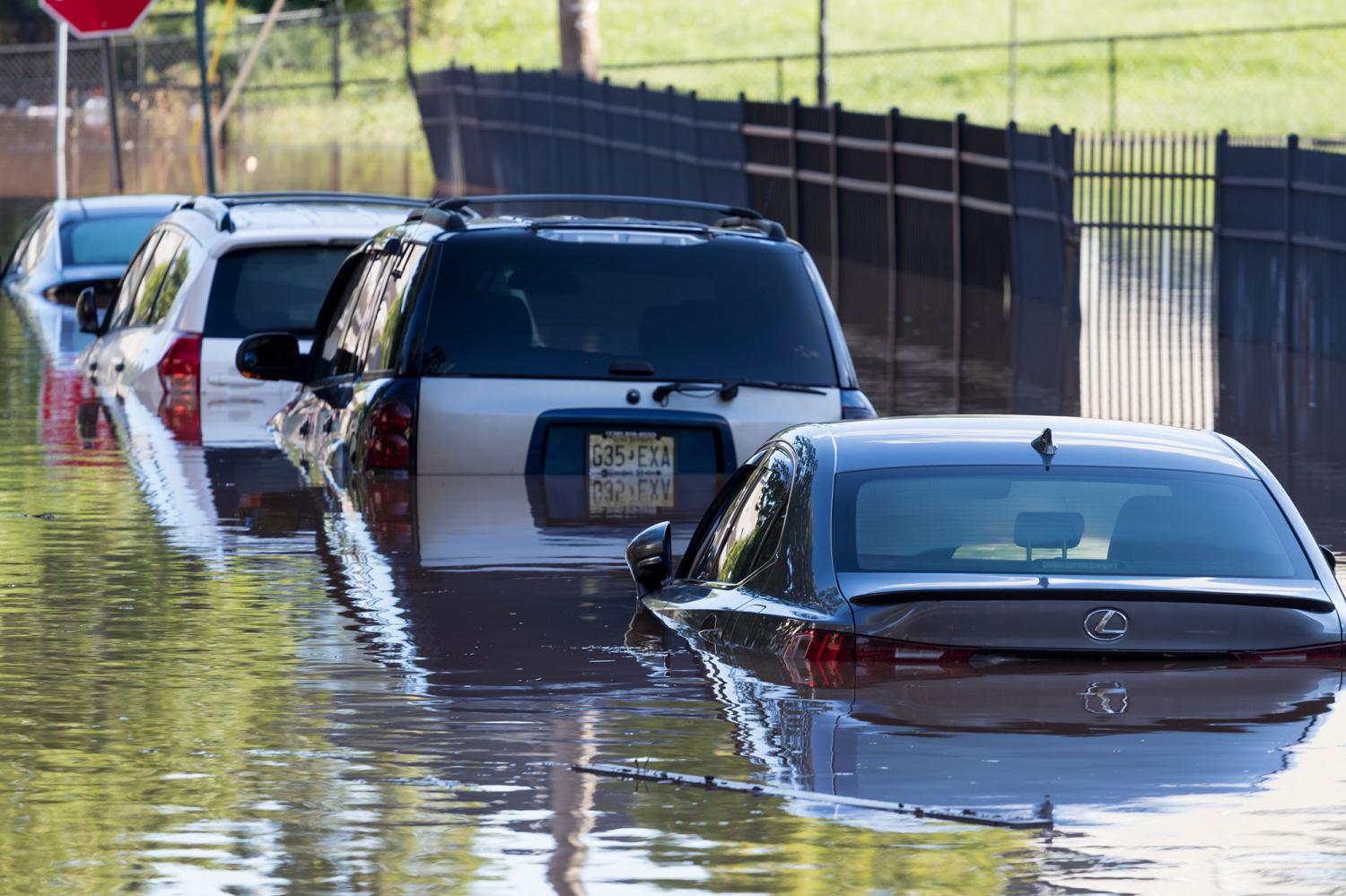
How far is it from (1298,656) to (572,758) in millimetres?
1821

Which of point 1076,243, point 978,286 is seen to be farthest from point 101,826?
point 978,286

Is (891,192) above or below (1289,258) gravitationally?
above

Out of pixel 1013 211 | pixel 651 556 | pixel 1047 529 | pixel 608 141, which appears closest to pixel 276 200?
pixel 651 556

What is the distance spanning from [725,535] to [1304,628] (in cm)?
193

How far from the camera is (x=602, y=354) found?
11273mm

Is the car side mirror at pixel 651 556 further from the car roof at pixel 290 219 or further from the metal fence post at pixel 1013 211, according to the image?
the metal fence post at pixel 1013 211

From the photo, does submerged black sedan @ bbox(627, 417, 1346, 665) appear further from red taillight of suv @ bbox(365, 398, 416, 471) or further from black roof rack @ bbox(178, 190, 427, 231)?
black roof rack @ bbox(178, 190, 427, 231)

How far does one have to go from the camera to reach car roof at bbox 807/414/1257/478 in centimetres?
761

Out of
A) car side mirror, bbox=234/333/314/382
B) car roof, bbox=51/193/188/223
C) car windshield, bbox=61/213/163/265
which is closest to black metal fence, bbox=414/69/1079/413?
car roof, bbox=51/193/188/223

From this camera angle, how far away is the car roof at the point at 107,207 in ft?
75.7

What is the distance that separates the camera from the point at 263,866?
611 centimetres

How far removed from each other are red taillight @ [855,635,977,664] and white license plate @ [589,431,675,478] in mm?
4270

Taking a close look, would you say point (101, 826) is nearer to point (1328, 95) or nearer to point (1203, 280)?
point (1203, 280)

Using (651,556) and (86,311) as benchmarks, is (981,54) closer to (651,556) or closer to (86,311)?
(86,311)
